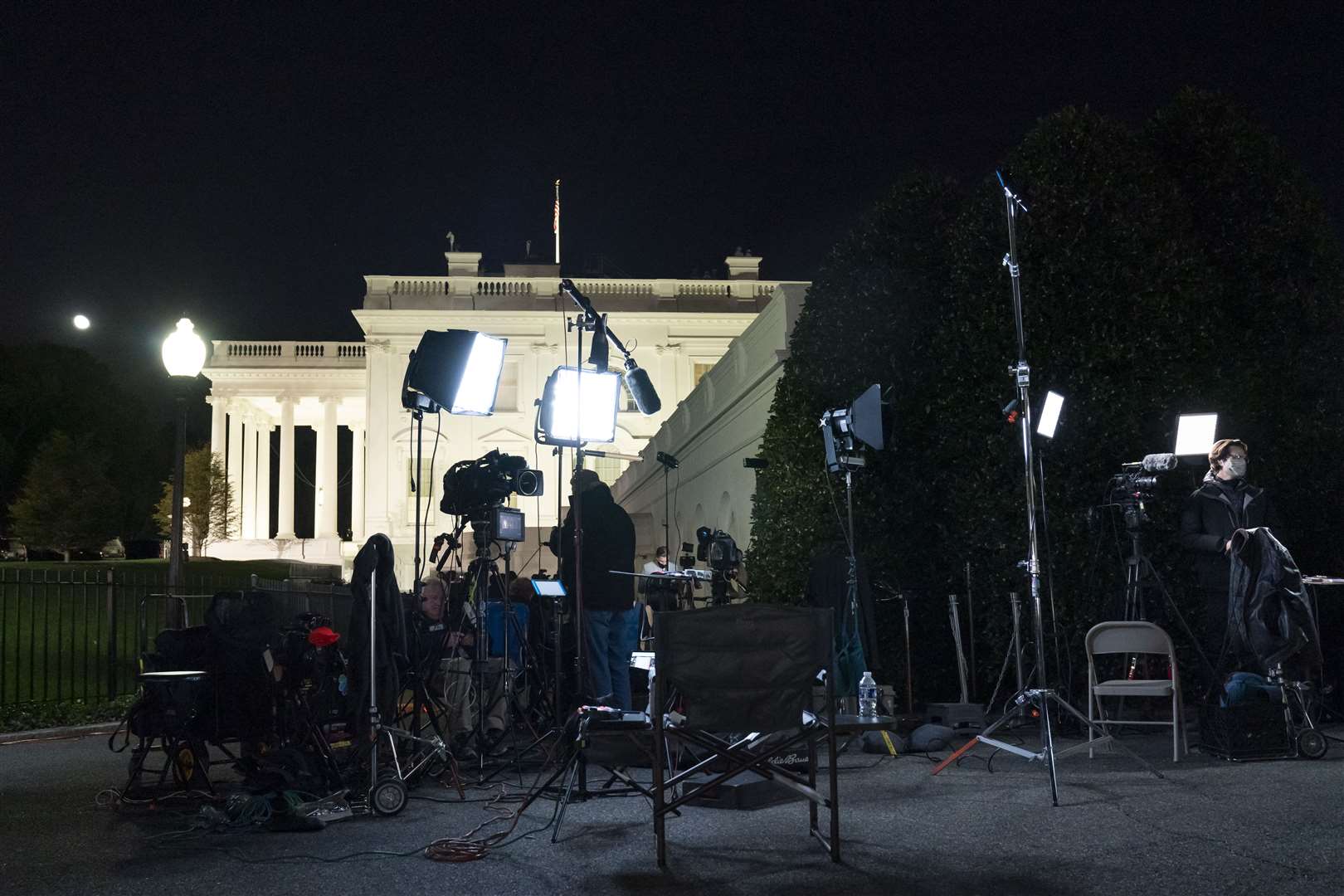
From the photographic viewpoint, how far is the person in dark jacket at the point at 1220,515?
7.72 meters

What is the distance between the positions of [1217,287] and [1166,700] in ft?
10.9

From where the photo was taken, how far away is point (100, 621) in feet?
40.3

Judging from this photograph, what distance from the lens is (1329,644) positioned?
8984 millimetres

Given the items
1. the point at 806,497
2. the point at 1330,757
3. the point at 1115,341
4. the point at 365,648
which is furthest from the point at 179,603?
the point at 1330,757

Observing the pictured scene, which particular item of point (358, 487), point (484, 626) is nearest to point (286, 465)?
point (358, 487)

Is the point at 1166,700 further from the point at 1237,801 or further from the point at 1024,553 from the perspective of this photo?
the point at 1237,801

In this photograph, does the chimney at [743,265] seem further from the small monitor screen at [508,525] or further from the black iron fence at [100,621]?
the small monitor screen at [508,525]

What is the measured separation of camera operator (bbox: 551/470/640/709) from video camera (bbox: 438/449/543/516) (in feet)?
1.61

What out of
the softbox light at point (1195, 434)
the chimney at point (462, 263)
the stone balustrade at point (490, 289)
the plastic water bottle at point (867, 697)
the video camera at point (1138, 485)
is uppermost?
the chimney at point (462, 263)

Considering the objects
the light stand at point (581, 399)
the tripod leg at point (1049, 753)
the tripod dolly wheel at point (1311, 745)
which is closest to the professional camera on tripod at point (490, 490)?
the light stand at point (581, 399)

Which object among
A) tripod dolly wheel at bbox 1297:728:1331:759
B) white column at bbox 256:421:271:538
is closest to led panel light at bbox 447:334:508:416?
tripod dolly wheel at bbox 1297:728:1331:759

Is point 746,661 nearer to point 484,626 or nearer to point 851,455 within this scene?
point 484,626

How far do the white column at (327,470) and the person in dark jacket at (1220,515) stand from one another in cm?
4934

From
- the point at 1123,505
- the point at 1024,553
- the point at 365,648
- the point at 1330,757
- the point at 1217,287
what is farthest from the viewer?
the point at 1217,287
